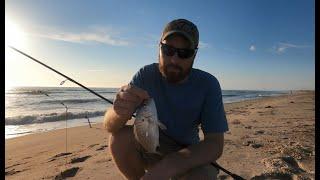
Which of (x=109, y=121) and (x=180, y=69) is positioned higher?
(x=180, y=69)

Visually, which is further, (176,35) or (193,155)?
(176,35)

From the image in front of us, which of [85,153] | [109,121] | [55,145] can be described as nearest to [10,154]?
[55,145]

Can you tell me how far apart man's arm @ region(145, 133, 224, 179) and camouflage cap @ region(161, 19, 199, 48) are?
0.85m

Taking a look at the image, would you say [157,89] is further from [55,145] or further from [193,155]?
[55,145]

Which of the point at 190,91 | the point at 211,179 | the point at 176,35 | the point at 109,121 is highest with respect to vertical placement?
the point at 176,35

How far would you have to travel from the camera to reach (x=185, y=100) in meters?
3.34

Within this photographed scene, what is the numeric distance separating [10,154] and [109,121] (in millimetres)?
5191

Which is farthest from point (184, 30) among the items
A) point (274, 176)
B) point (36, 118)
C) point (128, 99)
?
point (36, 118)

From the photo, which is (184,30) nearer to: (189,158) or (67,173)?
(189,158)

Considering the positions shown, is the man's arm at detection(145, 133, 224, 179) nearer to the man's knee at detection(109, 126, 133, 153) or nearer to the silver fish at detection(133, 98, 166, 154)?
the silver fish at detection(133, 98, 166, 154)

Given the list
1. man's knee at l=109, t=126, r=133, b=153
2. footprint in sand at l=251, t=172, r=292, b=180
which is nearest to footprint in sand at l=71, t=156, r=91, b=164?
man's knee at l=109, t=126, r=133, b=153

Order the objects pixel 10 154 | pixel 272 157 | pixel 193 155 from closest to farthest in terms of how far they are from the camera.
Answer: pixel 193 155, pixel 272 157, pixel 10 154

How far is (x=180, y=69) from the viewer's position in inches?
129

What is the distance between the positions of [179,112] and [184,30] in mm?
730
